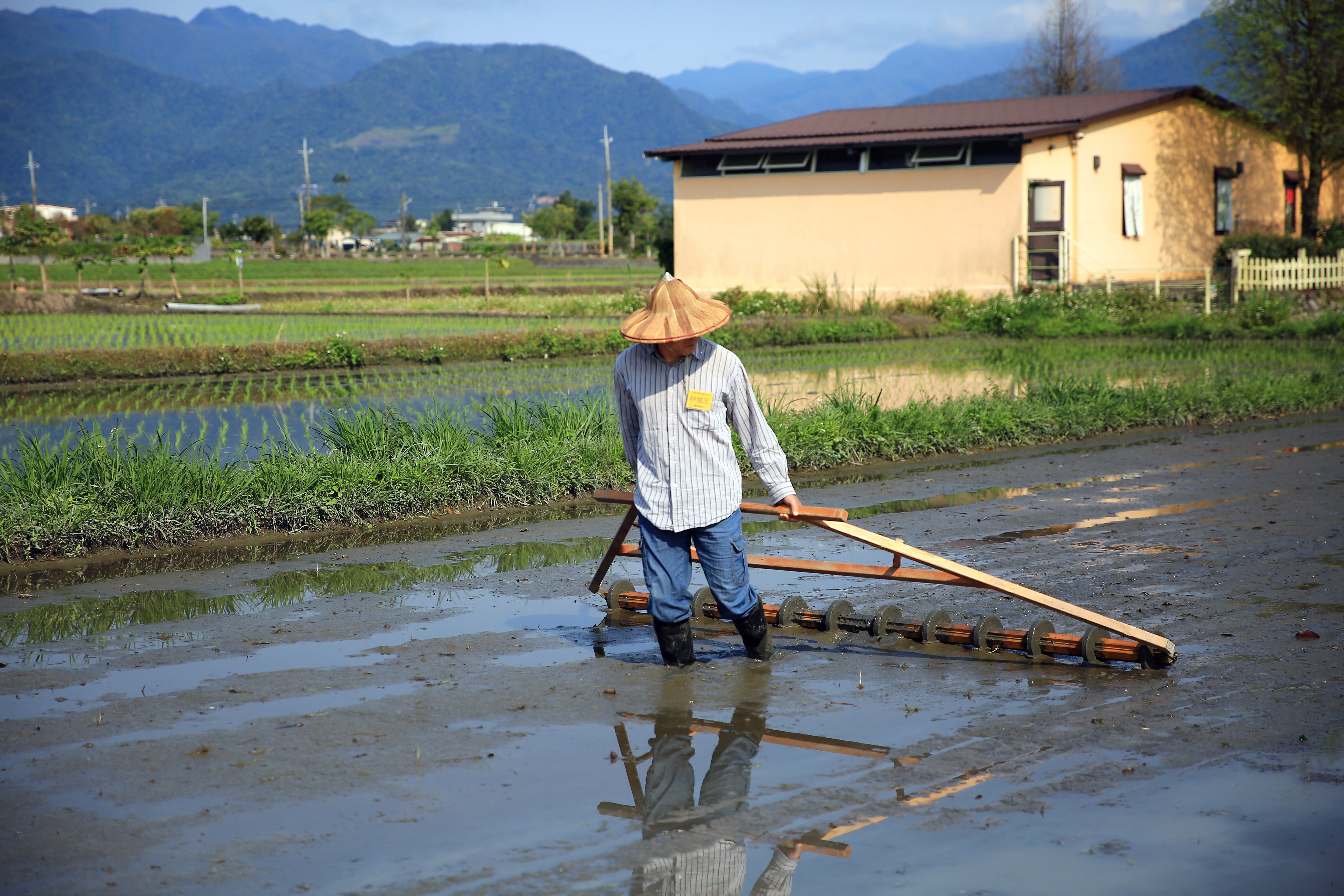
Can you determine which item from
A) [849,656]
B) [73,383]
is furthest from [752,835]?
[73,383]

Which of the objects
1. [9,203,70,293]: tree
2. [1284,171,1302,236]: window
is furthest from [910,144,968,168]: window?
[9,203,70,293]: tree

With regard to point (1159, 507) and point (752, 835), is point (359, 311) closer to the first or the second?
point (1159, 507)

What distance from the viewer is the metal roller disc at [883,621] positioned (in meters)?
5.83

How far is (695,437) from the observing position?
5094 mm

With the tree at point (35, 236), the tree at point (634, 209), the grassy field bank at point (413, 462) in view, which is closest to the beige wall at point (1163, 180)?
the grassy field bank at point (413, 462)

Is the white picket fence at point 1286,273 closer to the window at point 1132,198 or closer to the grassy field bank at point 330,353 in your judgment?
the window at point 1132,198

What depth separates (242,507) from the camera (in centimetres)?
842

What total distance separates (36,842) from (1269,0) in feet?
116

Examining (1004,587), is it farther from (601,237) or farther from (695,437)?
(601,237)

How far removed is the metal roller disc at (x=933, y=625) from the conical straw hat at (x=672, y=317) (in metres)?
1.83

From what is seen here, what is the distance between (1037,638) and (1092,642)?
0.25 metres

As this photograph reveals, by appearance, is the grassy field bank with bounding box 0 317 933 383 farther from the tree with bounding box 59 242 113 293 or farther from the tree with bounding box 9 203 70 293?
the tree with bounding box 59 242 113 293

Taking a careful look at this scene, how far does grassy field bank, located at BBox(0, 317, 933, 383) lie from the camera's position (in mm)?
18875

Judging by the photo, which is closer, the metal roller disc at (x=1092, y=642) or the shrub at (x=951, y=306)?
the metal roller disc at (x=1092, y=642)
